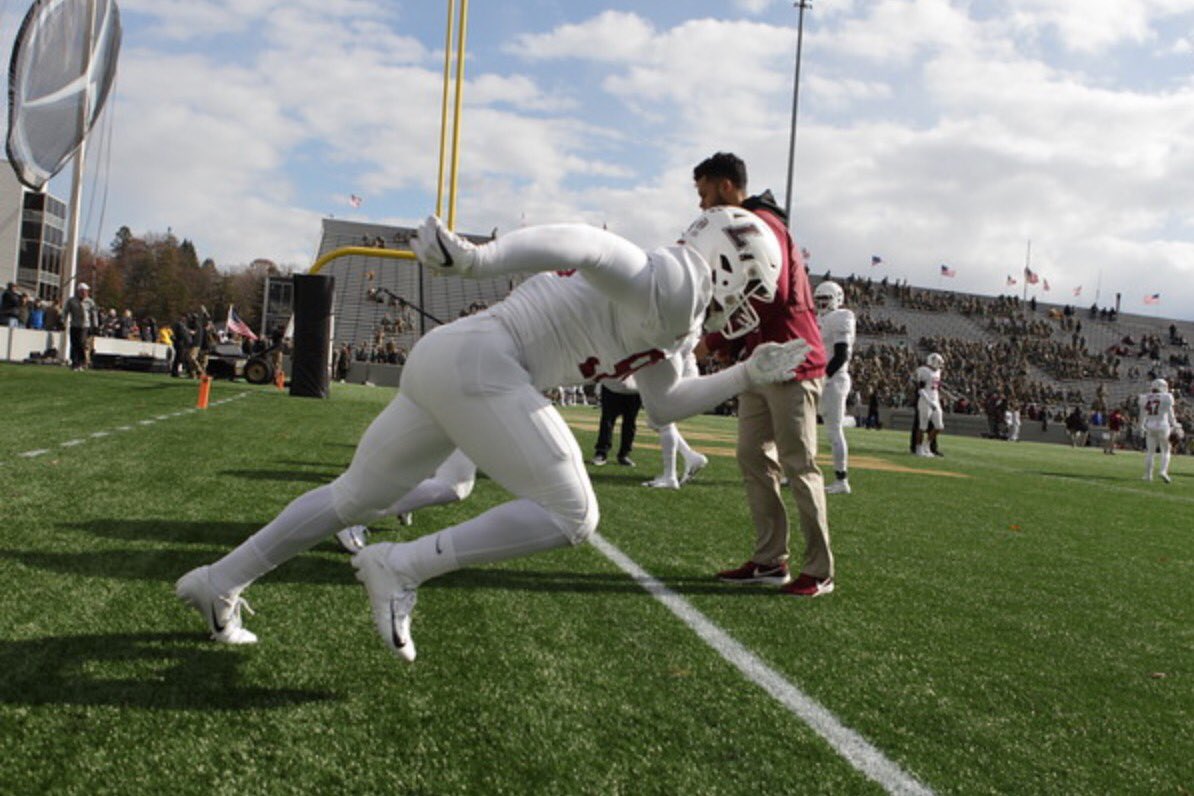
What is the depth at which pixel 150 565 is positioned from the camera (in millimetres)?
3855

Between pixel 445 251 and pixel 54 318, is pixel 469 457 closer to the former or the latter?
pixel 445 251

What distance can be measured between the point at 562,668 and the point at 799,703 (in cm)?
75

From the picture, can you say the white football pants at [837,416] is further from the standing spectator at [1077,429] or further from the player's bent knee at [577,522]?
the standing spectator at [1077,429]

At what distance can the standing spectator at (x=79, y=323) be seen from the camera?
1904 cm

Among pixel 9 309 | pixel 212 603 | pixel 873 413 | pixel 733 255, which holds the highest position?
pixel 9 309

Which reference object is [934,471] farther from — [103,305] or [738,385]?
[103,305]

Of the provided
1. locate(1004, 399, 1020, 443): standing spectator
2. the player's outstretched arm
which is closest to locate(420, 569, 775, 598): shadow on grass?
the player's outstretched arm

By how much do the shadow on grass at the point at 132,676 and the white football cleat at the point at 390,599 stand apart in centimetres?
25

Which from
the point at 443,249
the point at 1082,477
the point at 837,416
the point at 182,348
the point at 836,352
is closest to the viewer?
the point at 443,249

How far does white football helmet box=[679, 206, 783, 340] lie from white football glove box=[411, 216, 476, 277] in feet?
2.44

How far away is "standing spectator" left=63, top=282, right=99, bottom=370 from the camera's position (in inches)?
750

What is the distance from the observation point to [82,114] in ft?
44.8

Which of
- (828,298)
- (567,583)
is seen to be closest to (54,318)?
(828,298)

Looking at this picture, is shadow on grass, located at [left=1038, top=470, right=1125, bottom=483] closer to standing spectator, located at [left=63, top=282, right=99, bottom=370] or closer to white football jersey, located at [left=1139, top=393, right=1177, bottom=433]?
white football jersey, located at [left=1139, top=393, right=1177, bottom=433]
